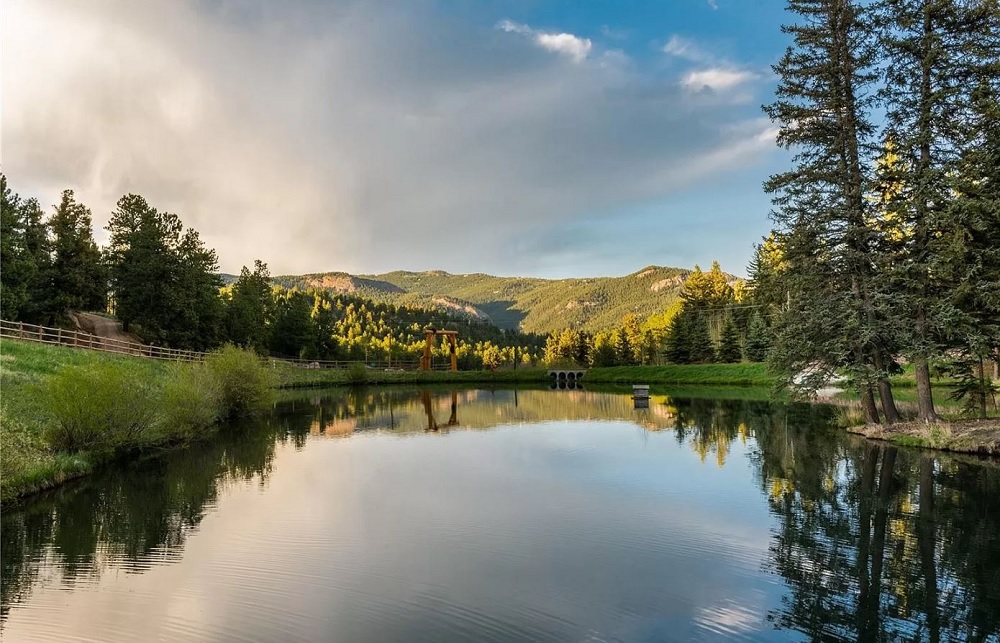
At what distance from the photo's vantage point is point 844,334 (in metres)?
21.9

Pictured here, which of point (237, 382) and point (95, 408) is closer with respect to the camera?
point (95, 408)

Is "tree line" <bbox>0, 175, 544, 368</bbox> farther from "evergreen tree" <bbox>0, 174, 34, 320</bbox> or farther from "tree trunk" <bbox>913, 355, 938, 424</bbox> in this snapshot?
"tree trunk" <bbox>913, 355, 938, 424</bbox>

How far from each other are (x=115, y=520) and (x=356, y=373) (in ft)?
216

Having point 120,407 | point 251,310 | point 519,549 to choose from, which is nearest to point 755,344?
point 251,310

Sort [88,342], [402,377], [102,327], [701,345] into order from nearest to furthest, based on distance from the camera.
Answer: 1. [88,342]
2. [102,327]
3. [701,345]
4. [402,377]

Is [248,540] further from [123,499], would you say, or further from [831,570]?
[831,570]

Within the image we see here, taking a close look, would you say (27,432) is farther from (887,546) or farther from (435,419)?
(435,419)

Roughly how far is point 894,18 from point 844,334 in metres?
11.7

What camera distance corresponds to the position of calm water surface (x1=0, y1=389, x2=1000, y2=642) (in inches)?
334

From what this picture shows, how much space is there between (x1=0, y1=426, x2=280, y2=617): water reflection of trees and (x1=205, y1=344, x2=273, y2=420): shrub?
1079 centimetres

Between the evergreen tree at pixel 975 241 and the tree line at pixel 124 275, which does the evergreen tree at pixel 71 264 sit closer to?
the tree line at pixel 124 275

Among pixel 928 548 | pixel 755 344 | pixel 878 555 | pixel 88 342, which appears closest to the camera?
pixel 878 555

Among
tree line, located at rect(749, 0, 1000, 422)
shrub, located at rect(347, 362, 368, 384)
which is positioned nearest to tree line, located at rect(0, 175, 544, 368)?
shrub, located at rect(347, 362, 368, 384)

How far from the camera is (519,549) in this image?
1170cm
